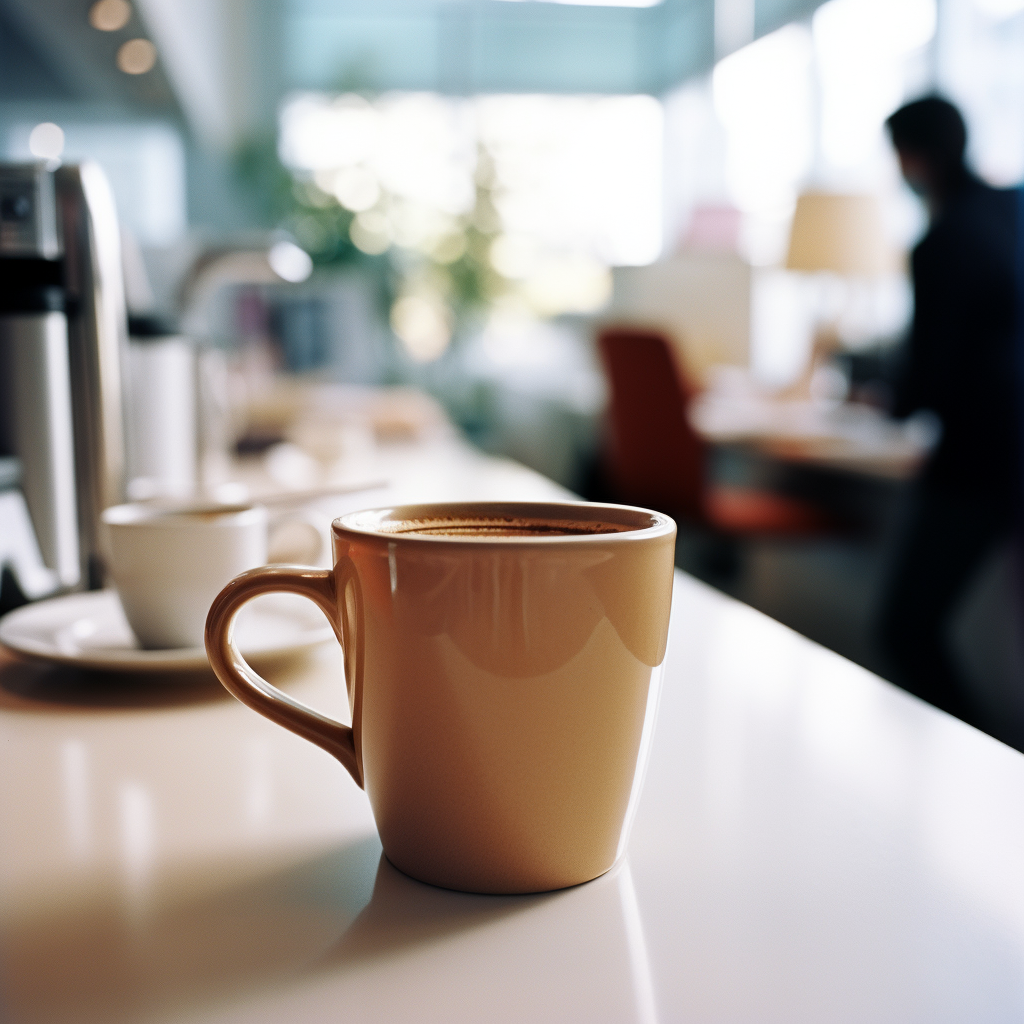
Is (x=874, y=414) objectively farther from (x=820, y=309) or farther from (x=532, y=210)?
(x=532, y=210)

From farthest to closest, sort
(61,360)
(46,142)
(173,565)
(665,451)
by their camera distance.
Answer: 1. (665,451)
2. (46,142)
3. (61,360)
4. (173,565)

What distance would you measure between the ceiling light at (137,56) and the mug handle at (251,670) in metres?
1.80

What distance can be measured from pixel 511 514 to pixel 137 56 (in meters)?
1.90

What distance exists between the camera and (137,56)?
77.4 inches

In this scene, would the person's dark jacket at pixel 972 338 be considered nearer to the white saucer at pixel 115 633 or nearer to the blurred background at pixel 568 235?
the blurred background at pixel 568 235

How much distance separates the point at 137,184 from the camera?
5.70 metres

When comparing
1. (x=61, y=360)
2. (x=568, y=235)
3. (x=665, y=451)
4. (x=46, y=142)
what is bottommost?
(x=665, y=451)

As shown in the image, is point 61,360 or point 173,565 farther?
point 61,360

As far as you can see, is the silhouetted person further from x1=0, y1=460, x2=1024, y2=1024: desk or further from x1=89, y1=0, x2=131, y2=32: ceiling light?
x1=0, y1=460, x2=1024, y2=1024: desk

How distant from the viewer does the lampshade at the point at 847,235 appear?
2820 mm

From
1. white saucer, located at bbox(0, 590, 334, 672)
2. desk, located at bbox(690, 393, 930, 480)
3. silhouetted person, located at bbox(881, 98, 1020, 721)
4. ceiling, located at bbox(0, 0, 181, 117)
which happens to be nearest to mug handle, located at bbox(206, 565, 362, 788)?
white saucer, located at bbox(0, 590, 334, 672)

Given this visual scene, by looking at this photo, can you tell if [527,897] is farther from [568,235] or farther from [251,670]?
[568,235]

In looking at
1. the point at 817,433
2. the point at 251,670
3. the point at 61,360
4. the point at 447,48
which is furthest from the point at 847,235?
the point at 447,48

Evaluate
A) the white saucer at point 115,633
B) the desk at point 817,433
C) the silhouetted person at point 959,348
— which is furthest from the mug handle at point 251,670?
the silhouetted person at point 959,348
